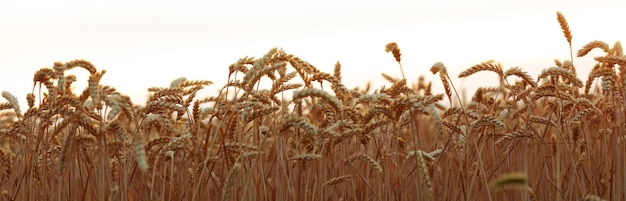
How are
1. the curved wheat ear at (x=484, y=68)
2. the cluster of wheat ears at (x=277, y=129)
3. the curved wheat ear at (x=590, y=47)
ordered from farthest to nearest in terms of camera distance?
the curved wheat ear at (x=590, y=47), the curved wheat ear at (x=484, y=68), the cluster of wheat ears at (x=277, y=129)

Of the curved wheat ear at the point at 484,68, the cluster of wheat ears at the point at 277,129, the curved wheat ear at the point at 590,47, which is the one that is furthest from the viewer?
the curved wheat ear at the point at 590,47

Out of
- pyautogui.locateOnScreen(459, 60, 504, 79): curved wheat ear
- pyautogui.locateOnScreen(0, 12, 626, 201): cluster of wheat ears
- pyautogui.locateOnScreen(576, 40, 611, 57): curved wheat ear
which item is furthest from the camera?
pyautogui.locateOnScreen(576, 40, 611, 57): curved wheat ear

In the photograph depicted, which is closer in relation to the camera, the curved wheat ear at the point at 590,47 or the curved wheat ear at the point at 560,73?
the curved wheat ear at the point at 560,73

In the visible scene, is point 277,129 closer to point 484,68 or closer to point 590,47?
point 484,68

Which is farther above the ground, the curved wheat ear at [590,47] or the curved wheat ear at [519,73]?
the curved wheat ear at [590,47]

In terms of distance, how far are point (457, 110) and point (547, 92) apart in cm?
38

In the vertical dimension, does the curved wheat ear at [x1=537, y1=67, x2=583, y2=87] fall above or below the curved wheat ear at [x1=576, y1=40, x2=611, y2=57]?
below

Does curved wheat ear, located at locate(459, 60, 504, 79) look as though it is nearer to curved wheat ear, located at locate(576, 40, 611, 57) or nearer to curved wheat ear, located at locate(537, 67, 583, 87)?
curved wheat ear, located at locate(537, 67, 583, 87)

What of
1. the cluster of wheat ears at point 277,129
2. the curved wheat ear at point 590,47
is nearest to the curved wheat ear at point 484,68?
the cluster of wheat ears at point 277,129

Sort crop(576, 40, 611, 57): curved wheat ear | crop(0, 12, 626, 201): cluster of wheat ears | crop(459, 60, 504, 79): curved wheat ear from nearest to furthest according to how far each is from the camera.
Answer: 1. crop(0, 12, 626, 201): cluster of wheat ears
2. crop(459, 60, 504, 79): curved wheat ear
3. crop(576, 40, 611, 57): curved wheat ear

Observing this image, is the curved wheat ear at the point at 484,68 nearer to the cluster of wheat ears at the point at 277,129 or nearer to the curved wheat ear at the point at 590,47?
the cluster of wheat ears at the point at 277,129

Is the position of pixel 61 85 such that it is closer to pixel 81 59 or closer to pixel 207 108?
pixel 81 59

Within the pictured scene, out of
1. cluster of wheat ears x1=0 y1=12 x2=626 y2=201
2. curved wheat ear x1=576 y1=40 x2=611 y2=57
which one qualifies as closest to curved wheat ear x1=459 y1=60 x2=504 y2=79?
cluster of wheat ears x1=0 y1=12 x2=626 y2=201

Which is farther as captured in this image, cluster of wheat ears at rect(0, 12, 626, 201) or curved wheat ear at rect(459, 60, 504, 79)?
curved wheat ear at rect(459, 60, 504, 79)
